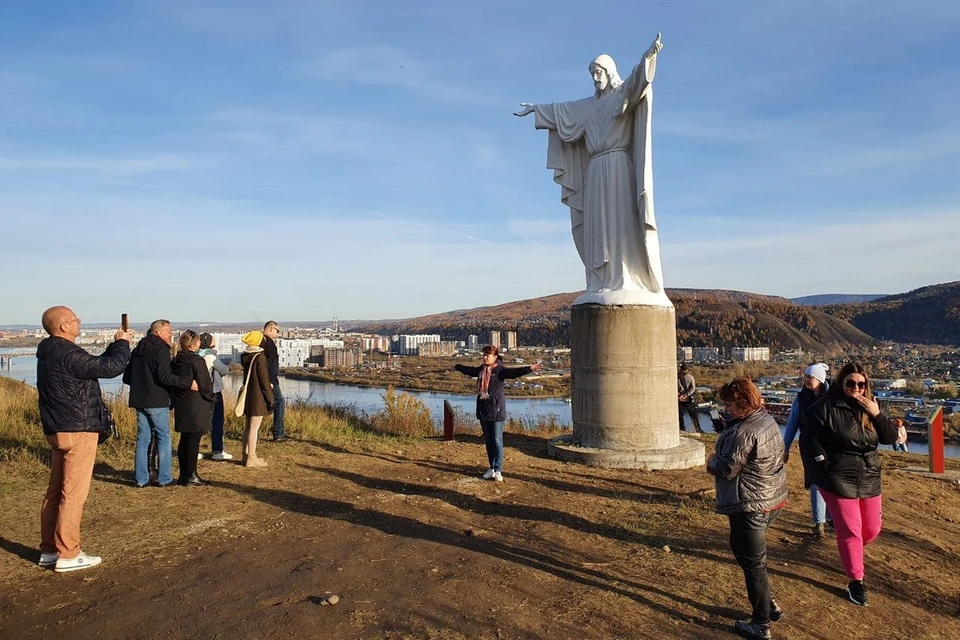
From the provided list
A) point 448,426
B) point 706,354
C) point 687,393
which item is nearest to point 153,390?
point 448,426

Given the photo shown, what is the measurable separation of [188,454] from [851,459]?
18.4 feet

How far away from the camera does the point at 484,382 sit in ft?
21.7

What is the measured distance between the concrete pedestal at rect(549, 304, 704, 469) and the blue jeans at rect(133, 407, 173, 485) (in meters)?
4.34

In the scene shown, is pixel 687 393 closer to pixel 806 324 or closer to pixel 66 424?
pixel 66 424

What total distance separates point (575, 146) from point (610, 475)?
14.3 ft

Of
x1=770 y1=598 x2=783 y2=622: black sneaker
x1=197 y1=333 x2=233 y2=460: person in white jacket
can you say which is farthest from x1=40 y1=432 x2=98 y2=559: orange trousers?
x1=770 y1=598 x2=783 y2=622: black sneaker

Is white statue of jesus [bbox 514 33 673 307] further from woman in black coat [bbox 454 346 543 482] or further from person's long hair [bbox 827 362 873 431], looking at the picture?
person's long hair [bbox 827 362 873 431]

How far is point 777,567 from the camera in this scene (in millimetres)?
4406

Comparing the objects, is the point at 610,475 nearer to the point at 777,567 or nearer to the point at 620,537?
the point at 620,537

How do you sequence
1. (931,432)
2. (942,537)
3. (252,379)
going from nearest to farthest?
(942,537), (252,379), (931,432)

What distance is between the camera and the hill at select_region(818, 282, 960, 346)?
75.3 m

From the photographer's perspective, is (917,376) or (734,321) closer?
(917,376)

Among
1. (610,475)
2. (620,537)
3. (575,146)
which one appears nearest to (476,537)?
(620,537)

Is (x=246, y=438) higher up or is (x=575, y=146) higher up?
(x=575, y=146)
